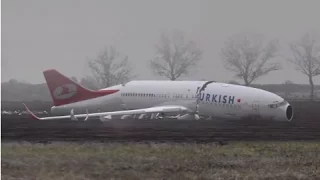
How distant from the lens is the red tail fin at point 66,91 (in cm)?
4606

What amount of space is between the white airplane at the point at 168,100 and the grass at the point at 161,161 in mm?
18072

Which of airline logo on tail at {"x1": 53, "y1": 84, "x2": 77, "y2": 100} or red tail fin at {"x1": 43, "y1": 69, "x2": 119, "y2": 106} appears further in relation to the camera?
airline logo on tail at {"x1": 53, "y1": 84, "x2": 77, "y2": 100}

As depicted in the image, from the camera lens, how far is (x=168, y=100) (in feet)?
148

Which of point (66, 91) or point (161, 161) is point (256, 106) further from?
point (161, 161)

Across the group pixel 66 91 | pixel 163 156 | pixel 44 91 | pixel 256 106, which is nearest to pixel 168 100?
pixel 256 106

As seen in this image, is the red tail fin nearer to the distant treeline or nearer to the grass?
the distant treeline

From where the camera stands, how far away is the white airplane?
40.1 m

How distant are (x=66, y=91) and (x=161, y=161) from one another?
102 ft

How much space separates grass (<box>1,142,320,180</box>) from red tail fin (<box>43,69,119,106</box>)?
24532 millimetres

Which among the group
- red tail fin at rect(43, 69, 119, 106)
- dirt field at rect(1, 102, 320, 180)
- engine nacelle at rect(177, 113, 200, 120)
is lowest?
engine nacelle at rect(177, 113, 200, 120)

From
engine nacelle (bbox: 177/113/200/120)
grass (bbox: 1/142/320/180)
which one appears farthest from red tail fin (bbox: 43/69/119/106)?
grass (bbox: 1/142/320/180)

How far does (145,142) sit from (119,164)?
777 cm

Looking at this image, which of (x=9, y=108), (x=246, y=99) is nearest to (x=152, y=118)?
(x=246, y=99)

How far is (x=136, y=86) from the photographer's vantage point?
153 ft
